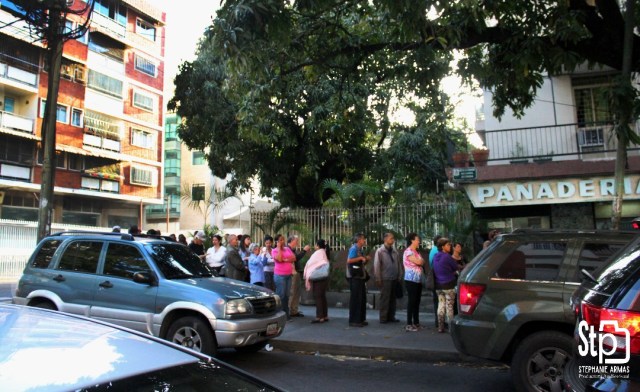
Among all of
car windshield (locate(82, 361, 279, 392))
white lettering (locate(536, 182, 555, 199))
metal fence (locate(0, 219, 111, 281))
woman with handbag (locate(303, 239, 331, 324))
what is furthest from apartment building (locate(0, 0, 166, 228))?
car windshield (locate(82, 361, 279, 392))

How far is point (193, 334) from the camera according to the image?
255 inches

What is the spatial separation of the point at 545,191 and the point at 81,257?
32.0ft

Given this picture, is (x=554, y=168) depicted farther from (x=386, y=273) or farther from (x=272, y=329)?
(x=272, y=329)

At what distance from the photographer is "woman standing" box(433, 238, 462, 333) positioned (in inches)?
337

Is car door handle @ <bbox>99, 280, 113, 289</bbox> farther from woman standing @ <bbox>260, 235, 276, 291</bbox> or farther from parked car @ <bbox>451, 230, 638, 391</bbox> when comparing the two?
parked car @ <bbox>451, 230, 638, 391</bbox>

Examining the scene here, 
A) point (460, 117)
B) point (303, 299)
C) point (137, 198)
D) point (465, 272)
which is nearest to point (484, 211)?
point (303, 299)

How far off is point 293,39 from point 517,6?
3915 mm

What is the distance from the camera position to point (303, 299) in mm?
13039

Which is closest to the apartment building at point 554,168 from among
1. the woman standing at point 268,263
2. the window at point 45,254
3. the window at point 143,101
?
the woman standing at point 268,263

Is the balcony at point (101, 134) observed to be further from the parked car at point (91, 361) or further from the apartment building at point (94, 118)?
the parked car at point (91, 361)

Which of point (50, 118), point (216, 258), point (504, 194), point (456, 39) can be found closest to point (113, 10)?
point (50, 118)

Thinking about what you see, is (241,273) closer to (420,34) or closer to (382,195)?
(382,195)

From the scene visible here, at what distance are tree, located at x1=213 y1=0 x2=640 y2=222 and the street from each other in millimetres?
3439

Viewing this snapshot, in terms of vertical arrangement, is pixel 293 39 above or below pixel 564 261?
above
